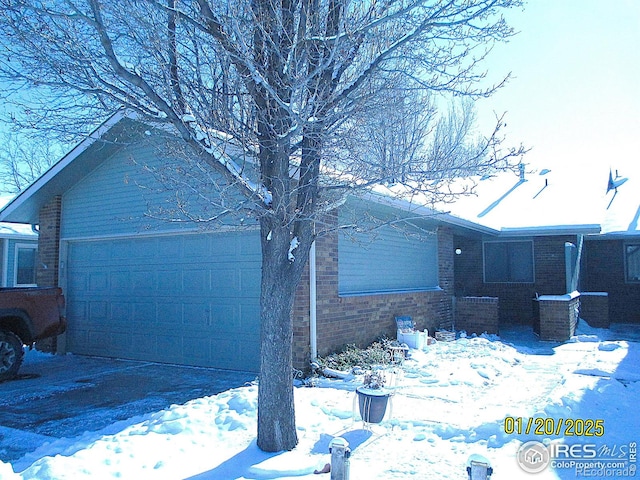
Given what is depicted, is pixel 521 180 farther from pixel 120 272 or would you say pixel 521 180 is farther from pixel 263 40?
pixel 263 40

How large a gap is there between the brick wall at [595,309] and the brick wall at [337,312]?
6137mm

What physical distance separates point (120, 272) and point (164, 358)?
2230 millimetres

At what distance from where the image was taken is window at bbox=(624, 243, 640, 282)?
1845cm

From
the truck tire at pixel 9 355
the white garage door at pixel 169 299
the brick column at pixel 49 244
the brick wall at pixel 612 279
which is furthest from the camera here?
the brick wall at pixel 612 279

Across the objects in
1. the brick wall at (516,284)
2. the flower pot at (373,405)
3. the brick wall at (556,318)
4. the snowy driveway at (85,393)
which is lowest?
the snowy driveway at (85,393)

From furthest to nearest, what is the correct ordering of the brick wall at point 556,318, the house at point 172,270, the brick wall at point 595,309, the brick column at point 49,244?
the brick wall at point 595,309 < the brick wall at point 556,318 < the brick column at point 49,244 < the house at point 172,270

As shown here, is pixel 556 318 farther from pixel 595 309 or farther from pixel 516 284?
pixel 516 284

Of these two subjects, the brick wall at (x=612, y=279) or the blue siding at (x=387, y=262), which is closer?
the blue siding at (x=387, y=262)

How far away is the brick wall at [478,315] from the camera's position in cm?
1414

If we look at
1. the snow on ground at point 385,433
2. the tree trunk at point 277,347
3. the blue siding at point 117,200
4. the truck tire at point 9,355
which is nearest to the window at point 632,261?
the snow on ground at point 385,433

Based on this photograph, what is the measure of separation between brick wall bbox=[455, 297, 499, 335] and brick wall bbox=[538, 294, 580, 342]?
1160mm

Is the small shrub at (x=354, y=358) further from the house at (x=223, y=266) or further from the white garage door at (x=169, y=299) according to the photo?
the white garage door at (x=169, y=299)
